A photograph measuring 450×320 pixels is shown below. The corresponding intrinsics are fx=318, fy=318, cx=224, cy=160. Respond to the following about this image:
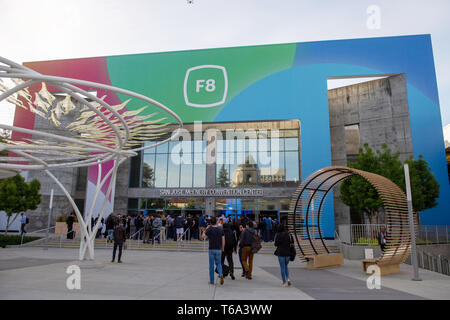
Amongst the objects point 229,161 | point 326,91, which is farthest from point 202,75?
point 326,91

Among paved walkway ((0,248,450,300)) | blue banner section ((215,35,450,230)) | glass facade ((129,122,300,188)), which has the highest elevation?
blue banner section ((215,35,450,230))

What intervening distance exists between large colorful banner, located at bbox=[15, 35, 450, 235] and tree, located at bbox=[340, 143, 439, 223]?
Result: 264 centimetres

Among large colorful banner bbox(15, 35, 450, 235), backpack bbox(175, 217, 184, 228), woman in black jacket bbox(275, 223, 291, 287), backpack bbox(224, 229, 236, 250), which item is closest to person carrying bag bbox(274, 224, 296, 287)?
woman in black jacket bbox(275, 223, 291, 287)

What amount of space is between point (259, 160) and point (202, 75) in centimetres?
930

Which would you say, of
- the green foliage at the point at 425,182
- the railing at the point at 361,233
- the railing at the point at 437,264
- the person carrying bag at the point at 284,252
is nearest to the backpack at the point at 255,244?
the person carrying bag at the point at 284,252

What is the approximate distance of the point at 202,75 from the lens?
2828cm

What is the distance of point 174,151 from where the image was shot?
103ft

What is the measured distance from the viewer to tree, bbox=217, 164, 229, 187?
29.6 metres

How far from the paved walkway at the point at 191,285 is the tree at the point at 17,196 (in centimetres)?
1294

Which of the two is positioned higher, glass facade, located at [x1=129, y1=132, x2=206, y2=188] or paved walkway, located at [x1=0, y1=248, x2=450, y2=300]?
glass facade, located at [x1=129, y1=132, x2=206, y2=188]

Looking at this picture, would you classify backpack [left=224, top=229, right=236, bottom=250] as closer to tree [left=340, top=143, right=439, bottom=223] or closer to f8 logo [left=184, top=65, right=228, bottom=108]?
tree [left=340, top=143, right=439, bottom=223]

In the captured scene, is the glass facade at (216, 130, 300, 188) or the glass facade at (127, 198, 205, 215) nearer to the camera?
the glass facade at (216, 130, 300, 188)

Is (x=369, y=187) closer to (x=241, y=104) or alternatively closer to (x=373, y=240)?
(x=373, y=240)

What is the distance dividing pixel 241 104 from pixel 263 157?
Answer: 18.1 ft
